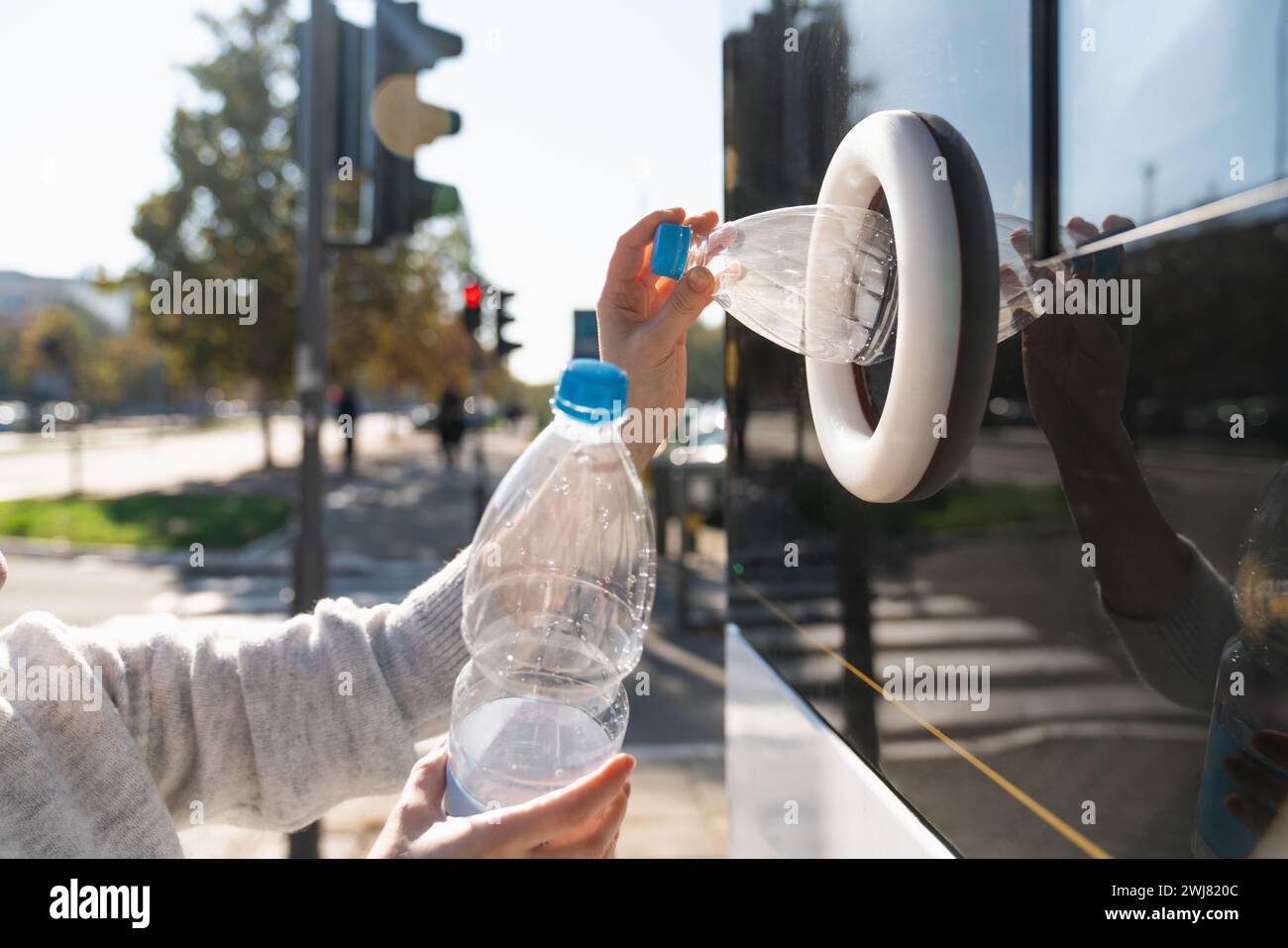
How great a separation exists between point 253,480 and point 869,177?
21282 mm

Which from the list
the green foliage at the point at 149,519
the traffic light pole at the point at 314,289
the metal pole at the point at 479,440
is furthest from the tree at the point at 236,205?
the traffic light pole at the point at 314,289

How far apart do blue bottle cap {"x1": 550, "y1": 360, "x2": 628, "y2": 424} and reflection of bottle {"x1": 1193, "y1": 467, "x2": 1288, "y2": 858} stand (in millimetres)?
581

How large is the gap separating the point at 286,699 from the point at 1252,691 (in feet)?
4.47

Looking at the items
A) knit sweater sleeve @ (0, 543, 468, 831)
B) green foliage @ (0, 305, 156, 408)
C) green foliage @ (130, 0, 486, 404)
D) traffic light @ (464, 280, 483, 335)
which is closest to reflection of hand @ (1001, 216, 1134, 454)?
knit sweater sleeve @ (0, 543, 468, 831)

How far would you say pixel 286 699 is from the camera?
1539 millimetres

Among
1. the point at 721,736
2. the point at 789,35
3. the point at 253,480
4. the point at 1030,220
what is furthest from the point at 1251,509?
the point at 253,480

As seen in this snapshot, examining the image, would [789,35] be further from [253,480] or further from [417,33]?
[253,480]

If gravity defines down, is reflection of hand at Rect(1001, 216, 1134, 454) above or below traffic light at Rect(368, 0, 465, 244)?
below

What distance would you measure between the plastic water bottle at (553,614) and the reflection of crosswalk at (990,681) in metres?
0.37

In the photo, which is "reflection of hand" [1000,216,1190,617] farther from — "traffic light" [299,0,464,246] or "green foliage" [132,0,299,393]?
"green foliage" [132,0,299,393]

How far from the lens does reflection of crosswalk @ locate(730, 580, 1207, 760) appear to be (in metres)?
0.91

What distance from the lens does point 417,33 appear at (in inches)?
161

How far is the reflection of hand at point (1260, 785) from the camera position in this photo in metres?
0.74

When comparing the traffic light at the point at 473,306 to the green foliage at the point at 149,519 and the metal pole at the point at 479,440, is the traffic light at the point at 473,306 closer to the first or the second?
the metal pole at the point at 479,440
